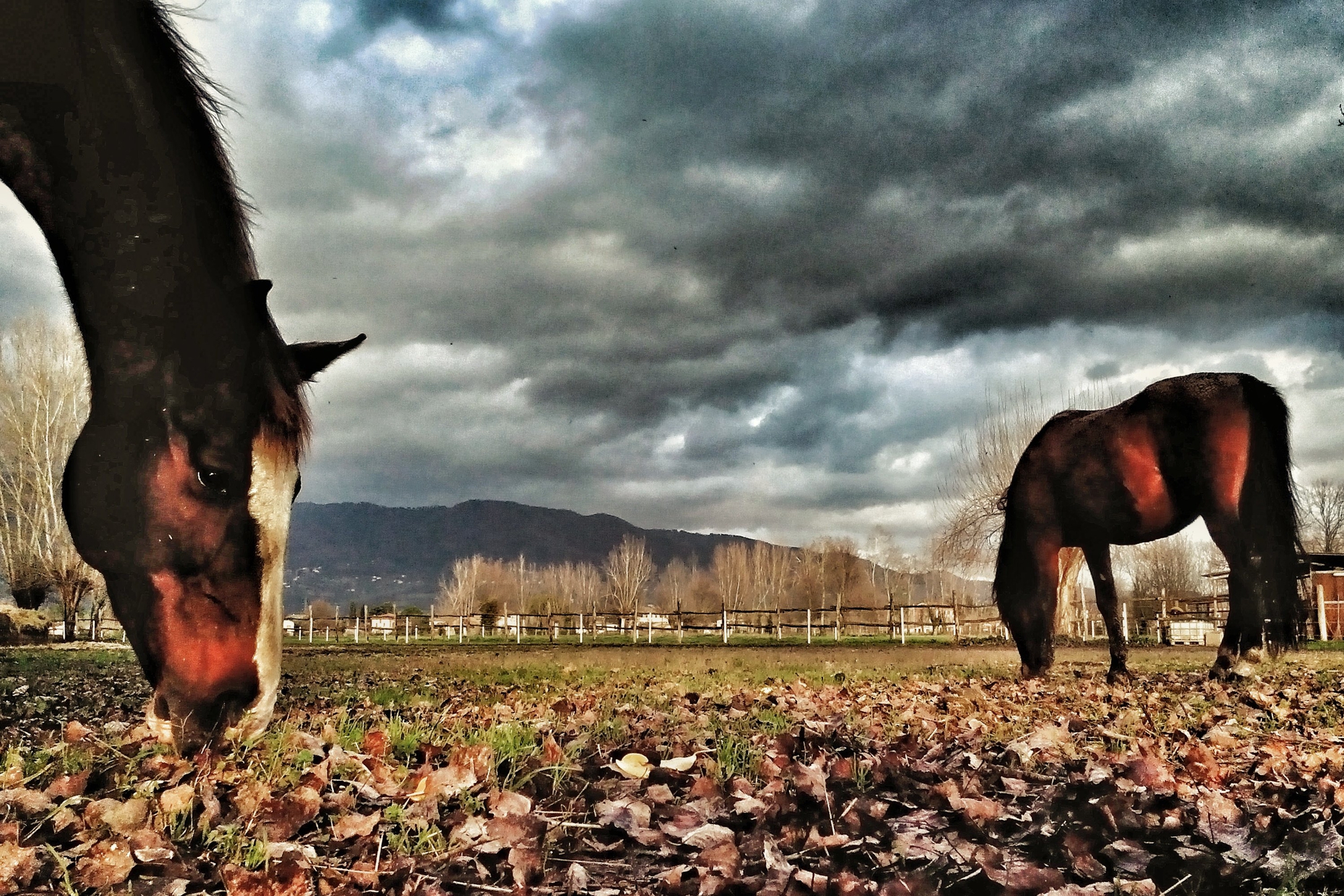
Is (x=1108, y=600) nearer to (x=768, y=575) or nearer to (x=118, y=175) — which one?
(x=118, y=175)

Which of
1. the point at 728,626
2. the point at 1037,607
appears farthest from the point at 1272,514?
the point at 728,626

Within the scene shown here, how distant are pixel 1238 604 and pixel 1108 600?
1250mm

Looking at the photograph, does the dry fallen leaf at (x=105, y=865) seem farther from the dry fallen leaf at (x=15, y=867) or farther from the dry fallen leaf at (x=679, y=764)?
the dry fallen leaf at (x=679, y=764)

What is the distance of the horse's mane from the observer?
3.25 metres

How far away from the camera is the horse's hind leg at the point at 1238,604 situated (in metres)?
7.01

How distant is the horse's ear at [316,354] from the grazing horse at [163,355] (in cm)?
2

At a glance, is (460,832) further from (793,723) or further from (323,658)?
(323,658)

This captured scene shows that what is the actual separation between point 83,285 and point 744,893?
317 cm

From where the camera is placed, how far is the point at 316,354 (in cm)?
376

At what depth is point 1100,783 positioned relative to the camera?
2.77 metres

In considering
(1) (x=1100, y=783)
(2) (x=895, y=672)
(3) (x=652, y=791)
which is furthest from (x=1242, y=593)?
(3) (x=652, y=791)

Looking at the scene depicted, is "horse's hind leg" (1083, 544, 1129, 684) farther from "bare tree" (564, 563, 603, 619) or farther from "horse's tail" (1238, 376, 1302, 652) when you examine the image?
"bare tree" (564, 563, 603, 619)

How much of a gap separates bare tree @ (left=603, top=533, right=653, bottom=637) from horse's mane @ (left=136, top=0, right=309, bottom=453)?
60.8 meters

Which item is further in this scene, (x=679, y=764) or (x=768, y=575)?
(x=768, y=575)
